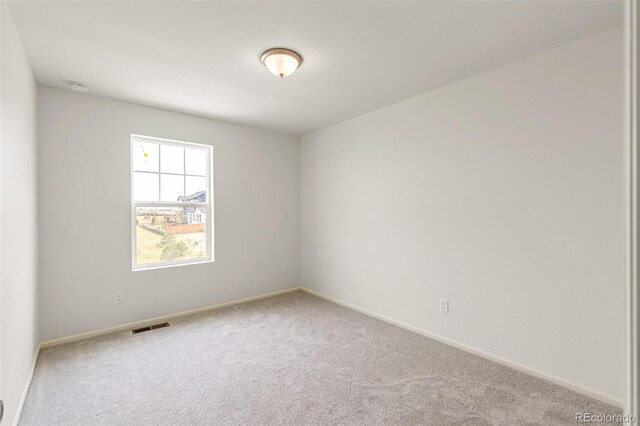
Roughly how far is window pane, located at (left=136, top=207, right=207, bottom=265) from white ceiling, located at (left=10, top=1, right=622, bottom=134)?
4.40 ft

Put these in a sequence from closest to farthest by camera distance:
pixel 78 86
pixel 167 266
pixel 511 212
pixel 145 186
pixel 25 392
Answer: pixel 25 392 < pixel 511 212 < pixel 78 86 < pixel 145 186 < pixel 167 266

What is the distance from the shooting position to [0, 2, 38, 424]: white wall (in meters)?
1.68

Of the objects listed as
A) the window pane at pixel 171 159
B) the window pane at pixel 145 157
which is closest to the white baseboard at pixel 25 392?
the window pane at pixel 145 157

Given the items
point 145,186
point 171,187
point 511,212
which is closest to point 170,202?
point 171,187

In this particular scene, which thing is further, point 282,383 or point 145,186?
point 145,186

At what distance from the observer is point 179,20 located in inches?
76.2

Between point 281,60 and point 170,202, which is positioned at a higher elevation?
point 281,60

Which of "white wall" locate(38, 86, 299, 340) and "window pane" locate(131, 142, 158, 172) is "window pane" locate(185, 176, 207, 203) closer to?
"white wall" locate(38, 86, 299, 340)

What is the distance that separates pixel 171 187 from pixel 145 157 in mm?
440

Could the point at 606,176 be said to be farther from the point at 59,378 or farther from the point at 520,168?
the point at 59,378

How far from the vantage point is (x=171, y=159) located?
3773mm

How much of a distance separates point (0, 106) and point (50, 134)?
163 centimetres

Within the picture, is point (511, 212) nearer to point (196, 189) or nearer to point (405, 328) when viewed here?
point (405, 328)

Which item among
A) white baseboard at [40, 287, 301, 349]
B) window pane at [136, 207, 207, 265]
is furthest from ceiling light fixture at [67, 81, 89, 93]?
white baseboard at [40, 287, 301, 349]
